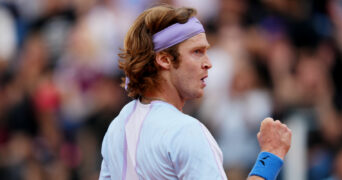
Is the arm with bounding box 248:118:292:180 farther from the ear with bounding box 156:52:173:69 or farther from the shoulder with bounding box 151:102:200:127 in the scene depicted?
the ear with bounding box 156:52:173:69

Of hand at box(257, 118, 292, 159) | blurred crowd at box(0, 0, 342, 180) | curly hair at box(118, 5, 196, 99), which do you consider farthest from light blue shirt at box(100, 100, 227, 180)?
blurred crowd at box(0, 0, 342, 180)

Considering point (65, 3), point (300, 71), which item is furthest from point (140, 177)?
point (65, 3)

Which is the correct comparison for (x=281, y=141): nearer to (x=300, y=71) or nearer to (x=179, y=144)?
(x=179, y=144)

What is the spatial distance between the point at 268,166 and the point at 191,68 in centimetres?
57

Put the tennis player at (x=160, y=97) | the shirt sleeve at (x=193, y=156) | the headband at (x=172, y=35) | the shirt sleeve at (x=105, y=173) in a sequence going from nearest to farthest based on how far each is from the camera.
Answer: the shirt sleeve at (x=193, y=156), the tennis player at (x=160, y=97), the headband at (x=172, y=35), the shirt sleeve at (x=105, y=173)

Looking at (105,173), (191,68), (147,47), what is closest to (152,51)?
(147,47)

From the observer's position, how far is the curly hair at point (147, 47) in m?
3.11

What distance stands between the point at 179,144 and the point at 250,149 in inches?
178

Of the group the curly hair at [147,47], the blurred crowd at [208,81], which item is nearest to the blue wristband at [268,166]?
the curly hair at [147,47]

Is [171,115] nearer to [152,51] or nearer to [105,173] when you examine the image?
[152,51]

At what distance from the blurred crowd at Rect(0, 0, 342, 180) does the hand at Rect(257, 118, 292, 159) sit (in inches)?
150

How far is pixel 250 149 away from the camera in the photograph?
7.25 meters

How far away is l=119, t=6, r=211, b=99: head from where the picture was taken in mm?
3105

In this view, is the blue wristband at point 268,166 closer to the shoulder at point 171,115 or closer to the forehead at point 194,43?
the shoulder at point 171,115
